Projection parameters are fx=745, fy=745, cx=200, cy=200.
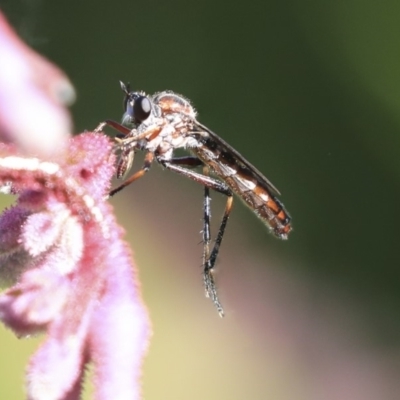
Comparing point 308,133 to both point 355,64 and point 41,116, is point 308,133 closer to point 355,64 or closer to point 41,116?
point 355,64

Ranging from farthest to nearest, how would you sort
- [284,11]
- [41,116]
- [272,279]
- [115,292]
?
[272,279] < [284,11] < [41,116] < [115,292]

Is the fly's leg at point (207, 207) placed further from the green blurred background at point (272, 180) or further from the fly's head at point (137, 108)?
the green blurred background at point (272, 180)

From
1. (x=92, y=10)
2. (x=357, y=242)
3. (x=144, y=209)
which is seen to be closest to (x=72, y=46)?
(x=92, y=10)

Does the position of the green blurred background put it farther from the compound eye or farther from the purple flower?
the purple flower

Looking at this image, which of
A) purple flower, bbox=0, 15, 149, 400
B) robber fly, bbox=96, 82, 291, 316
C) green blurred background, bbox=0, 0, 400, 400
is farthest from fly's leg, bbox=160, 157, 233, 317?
purple flower, bbox=0, 15, 149, 400

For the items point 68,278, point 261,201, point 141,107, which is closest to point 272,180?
point 261,201

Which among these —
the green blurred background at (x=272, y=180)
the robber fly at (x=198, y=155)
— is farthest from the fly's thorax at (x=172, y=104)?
the green blurred background at (x=272, y=180)

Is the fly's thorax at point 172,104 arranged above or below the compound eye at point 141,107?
above

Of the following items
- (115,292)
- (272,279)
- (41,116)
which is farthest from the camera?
(272,279)
